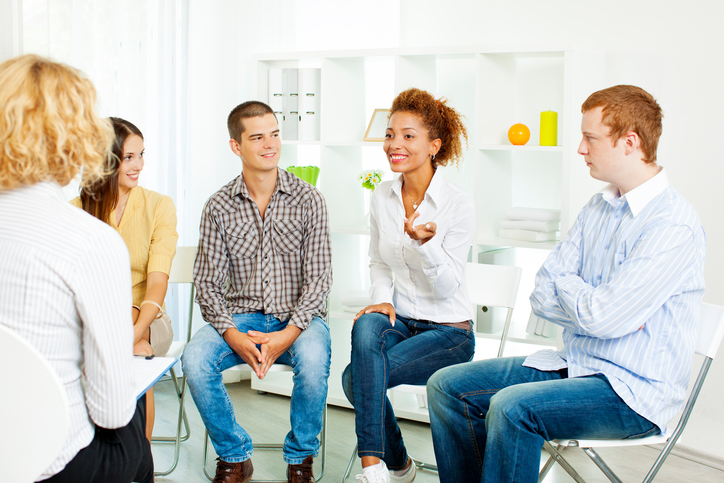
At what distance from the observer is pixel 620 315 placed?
166 centimetres

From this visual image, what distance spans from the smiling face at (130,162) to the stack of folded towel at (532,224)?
162 centimetres

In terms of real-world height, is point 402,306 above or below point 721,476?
above

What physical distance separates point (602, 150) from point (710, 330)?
59 centimetres

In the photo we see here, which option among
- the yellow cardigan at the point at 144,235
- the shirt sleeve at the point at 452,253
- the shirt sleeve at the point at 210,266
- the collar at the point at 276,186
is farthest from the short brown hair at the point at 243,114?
the shirt sleeve at the point at 452,253

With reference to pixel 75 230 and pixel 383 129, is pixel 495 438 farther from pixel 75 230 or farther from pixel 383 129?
pixel 383 129

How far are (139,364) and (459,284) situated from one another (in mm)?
1195

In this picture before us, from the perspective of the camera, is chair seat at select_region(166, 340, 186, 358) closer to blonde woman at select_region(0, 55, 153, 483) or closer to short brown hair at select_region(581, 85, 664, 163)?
blonde woman at select_region(0, 55, 153, 483)

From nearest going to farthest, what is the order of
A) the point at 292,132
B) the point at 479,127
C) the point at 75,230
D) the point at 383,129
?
the point at 75,230 < the point at 479,127 < the point at 383,129 < the point at 292,132

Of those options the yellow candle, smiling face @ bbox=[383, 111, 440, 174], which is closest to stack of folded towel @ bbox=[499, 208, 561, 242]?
the yellow candle

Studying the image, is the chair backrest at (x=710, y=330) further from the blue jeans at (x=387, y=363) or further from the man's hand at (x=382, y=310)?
the man's hand at (x=382, y=310)

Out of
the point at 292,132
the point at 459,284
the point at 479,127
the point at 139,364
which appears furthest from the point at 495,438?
the point at 292,132

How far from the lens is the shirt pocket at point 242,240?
2.49 meters

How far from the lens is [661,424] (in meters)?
1.71

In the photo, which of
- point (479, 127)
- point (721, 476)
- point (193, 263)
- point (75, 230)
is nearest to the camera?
point (75, 230)
